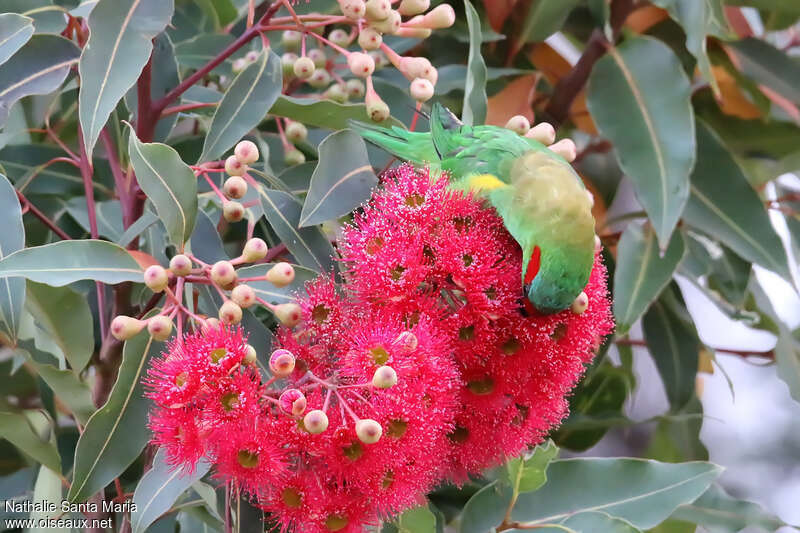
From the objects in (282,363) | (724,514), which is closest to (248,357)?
(282,363)

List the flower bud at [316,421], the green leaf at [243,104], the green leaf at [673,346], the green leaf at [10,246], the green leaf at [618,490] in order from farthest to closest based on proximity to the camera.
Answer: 1. the green leaf at [673,346]
2. the green leaf at [618,490]
3. the green leaf at [243,104]
4. the green leaf at [10,246]
5. the flower bud at [316,421]

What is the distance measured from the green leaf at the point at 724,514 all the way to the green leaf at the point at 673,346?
10.0 inches

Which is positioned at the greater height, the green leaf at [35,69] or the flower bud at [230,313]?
the green leaf at [35,69]

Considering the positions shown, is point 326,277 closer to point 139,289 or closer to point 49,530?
point 139,289

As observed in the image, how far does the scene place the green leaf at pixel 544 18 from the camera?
5.19ft

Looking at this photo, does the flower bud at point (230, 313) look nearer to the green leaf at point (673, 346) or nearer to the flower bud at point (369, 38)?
the flower bud at point (369, 38)

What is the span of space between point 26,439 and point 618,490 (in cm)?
81

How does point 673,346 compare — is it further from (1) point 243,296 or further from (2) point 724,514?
(1) point 243,296

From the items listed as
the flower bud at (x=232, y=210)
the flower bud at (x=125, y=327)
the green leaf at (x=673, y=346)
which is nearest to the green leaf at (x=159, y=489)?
the flower bud at (x=125, y=327)

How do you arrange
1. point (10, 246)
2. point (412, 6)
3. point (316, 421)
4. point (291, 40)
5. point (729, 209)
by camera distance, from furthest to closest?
point (729, 209) < point (291, 40) < point (412, 6) < point (10, 246) < point (316, 421)

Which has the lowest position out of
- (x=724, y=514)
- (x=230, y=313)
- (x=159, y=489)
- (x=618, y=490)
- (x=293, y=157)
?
(x=724, y=514)

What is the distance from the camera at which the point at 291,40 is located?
54.0 inches

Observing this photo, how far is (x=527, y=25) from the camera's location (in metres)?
1.63

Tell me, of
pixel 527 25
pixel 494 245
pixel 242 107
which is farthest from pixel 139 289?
pixel 527 25
